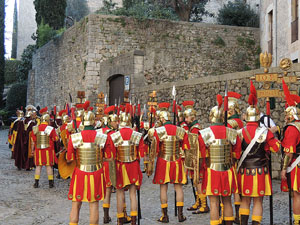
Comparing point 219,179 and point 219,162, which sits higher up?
point 219,162

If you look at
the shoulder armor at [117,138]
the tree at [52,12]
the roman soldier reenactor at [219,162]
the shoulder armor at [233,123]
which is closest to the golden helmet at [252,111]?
the roman soldier reenactor at [219,162]

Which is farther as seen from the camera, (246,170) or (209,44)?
(209,44)

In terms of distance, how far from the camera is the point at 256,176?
4754 millimetres

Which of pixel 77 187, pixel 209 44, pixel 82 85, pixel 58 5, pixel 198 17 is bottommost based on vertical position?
pixel 77 187

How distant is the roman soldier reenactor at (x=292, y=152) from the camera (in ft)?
16.1

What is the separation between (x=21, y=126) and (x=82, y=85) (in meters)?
8.28

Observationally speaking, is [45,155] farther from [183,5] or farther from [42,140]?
[183,5]

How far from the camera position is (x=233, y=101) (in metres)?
5.95

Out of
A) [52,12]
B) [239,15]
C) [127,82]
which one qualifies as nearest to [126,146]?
[127,82]

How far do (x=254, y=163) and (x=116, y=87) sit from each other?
12956 mm

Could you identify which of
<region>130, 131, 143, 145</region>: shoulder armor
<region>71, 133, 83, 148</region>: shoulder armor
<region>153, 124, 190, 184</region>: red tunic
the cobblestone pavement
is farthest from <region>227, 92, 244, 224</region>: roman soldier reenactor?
<region>71, 133, 83, 148</region>: shoulder armor

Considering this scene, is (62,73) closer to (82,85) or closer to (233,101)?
(82,85)

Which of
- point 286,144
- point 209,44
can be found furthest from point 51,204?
point 209,44

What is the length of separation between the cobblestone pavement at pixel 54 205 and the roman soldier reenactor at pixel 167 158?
33 cm
